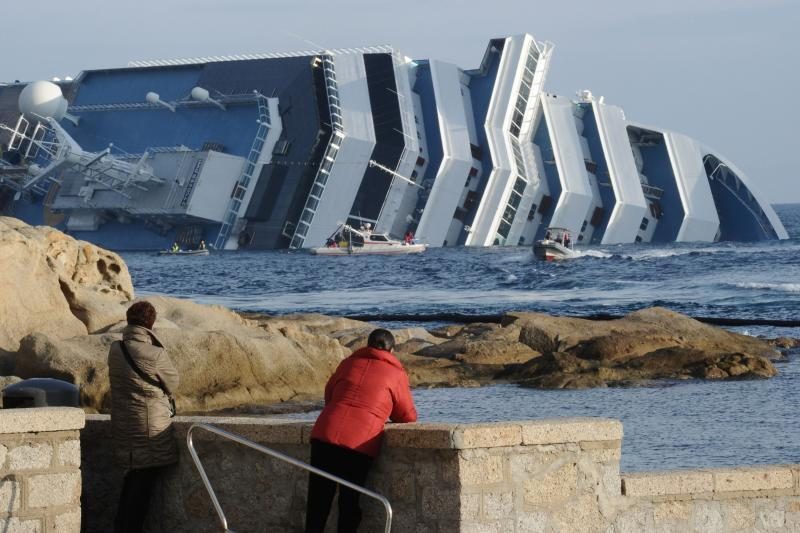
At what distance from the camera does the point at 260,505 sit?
7.22m

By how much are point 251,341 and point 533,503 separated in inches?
380

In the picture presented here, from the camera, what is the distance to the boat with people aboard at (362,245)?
213 ft

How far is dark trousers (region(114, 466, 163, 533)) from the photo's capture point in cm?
733

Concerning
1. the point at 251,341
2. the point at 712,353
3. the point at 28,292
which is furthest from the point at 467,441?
the point at 712,353

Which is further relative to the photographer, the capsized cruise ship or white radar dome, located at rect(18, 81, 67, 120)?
white radar dome, located at rect(18, 81, 67, 120)

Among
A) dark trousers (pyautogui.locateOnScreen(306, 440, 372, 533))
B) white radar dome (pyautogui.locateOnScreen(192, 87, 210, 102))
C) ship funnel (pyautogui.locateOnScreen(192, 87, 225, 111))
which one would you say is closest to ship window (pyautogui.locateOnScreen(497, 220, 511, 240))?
ship funnel (pyautogui.locateOnScreen(192, 87, 225, 111))

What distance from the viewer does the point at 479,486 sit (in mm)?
6406

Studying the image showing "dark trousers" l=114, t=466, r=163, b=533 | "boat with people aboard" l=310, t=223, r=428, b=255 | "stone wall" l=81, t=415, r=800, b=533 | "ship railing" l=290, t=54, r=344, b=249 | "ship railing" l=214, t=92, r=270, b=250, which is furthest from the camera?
"boat with people aboard" l=310, t=223, r=428, b=255

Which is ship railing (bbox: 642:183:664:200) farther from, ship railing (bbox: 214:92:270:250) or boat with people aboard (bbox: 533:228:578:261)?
ship railing (bbox: 214:92:270:250)

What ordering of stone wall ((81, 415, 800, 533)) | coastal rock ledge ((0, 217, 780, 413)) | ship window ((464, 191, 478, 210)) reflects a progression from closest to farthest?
stone wall ((81, 415, 800, 533))
coastal rock ledge ((0, 217, 780, 413))
ship window ((464, 191, 478, 210))

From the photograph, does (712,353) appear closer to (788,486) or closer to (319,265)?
(788,486)

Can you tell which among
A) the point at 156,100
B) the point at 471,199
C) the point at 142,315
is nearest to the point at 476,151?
the point at 471,199

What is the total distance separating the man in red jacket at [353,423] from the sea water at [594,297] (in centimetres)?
597

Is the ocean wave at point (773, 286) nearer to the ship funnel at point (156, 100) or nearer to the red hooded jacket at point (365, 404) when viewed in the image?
the ship funnel at point (156, 100)
